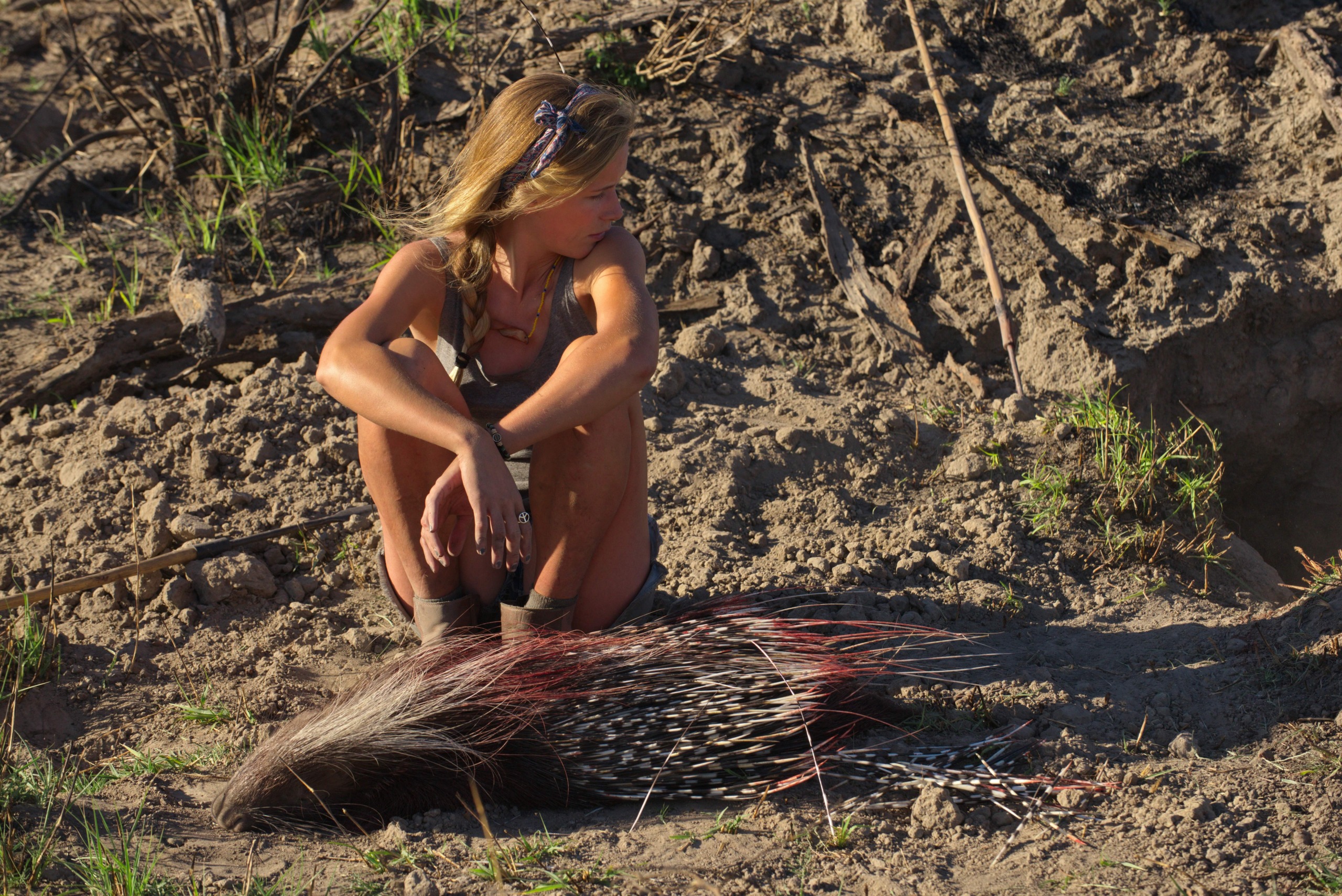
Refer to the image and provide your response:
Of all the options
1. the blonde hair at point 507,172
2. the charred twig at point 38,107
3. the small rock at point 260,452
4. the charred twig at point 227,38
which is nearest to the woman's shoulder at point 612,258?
the blonde hair at point 507,172

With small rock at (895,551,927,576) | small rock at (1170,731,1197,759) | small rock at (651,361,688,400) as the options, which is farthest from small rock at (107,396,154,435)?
small rock at (1170,731,1197,759)

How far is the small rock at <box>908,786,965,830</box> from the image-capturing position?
8.46 feet

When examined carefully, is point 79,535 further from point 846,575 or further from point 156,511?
point 846,575

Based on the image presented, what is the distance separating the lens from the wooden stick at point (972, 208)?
4.76 metres

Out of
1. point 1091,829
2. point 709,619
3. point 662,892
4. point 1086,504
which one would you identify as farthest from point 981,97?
point 662,892

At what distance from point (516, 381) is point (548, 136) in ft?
2.27

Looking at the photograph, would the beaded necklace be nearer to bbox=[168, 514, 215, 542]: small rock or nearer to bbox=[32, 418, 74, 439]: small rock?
bbox=[168, 514, 215, 542]: small rock

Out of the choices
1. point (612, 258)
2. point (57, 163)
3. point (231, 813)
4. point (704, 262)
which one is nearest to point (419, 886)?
point (231, 813)

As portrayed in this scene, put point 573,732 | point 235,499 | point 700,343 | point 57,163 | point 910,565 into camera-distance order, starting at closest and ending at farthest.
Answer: point 573,732 < point 910,565 < point 235,499 < point 700,343 < point 57,163

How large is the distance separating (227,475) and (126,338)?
914 mm

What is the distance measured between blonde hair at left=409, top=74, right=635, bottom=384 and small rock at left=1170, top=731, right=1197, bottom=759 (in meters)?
2.18

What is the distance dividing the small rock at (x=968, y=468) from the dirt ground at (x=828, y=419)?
2cm

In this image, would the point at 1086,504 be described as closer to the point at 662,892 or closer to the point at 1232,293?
the point at 1232,293

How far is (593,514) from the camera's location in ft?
9.22
